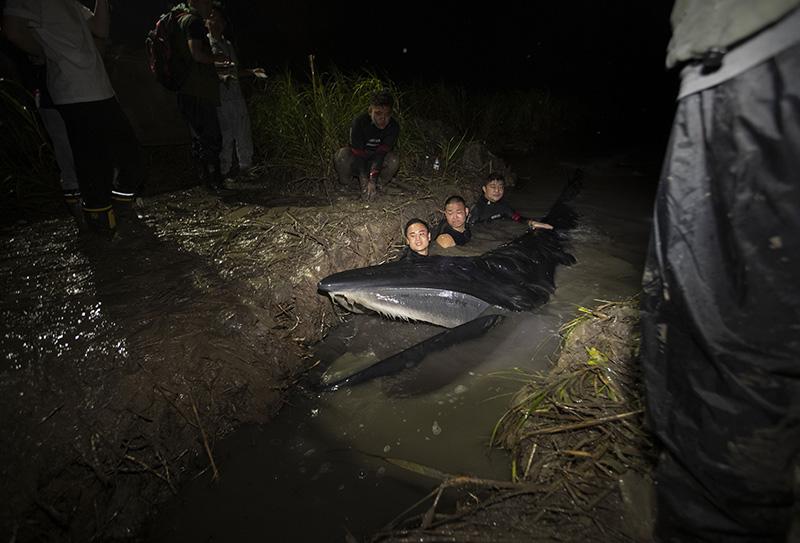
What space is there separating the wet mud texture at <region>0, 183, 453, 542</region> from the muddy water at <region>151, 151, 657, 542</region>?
0.16m

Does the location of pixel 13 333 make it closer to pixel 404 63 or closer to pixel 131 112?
pixel 131 112

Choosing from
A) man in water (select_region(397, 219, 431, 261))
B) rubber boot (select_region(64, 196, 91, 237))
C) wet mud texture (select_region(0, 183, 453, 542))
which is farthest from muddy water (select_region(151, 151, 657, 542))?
rubber boot (select_region(64, 196, 91, 237))

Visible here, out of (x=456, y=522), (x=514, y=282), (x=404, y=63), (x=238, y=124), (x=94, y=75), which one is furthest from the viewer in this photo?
(x=404, y=63)

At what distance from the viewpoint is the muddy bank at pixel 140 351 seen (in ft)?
5.06

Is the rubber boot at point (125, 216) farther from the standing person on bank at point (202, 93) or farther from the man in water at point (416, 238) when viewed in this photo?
the man in water at point (416, 238)

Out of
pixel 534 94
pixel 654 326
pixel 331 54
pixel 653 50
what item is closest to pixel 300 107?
pixel 654 326

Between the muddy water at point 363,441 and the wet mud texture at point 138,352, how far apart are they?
0.16 m

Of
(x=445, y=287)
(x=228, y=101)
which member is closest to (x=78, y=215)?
(x=228, y=101)

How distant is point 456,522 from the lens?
1306mm

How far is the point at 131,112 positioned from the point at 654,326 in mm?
6367

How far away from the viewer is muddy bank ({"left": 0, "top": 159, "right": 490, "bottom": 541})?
154 cm

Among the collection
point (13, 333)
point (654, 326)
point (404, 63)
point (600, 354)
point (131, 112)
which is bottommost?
point (600, 354)

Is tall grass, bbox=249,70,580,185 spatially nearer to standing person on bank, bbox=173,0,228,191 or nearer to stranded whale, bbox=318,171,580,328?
standing person on bank, bbox=173,0,228,191

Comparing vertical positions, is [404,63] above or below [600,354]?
above
